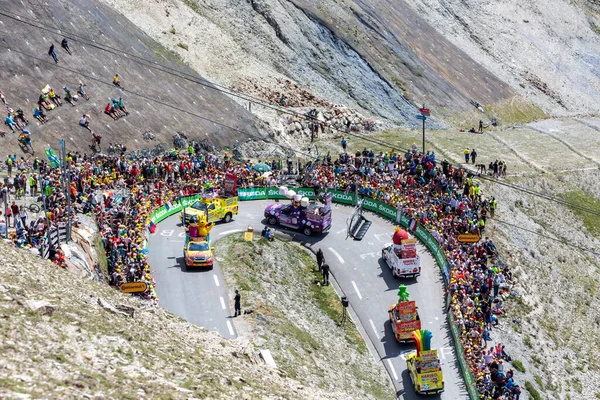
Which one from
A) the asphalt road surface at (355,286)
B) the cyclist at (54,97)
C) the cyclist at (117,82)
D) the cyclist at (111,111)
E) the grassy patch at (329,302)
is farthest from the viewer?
the cyclist at (117,82)

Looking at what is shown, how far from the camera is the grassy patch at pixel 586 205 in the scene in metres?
66.3

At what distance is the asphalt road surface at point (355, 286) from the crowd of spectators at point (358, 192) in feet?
3.78

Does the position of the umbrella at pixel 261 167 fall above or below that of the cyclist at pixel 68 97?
below

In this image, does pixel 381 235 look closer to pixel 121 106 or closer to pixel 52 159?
pixel 52 159

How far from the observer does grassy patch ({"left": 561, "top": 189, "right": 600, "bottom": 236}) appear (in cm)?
6631

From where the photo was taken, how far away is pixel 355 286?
48219 millimetres

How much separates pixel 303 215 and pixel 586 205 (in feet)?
93.6

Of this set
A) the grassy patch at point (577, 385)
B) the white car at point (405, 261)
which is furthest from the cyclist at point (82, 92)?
the grassy patch at point (577, 385)

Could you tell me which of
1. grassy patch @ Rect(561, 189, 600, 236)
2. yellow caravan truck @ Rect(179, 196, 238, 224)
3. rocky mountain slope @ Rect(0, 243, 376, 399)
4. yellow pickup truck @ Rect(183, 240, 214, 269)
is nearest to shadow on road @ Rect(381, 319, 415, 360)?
yellow pickup truck @ Rect(183, 240, 214, 269)

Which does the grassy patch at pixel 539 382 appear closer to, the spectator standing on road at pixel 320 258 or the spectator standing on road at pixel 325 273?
the spectator standing on road at pixel 325 273

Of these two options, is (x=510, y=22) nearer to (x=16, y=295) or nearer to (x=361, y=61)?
(x=361, y=61)

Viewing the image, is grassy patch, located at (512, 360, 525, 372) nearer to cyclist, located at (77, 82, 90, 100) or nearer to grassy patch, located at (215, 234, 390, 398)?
grassy patch, located at (215, 234, 390, 398)

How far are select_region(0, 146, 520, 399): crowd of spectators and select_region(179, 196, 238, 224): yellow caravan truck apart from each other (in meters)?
2.22

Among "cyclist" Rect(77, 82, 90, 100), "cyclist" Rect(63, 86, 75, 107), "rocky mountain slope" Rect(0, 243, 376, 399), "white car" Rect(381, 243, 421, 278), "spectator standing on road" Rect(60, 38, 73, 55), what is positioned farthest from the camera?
"spectator standing on road" Rect(60, 38, 73, 55)
